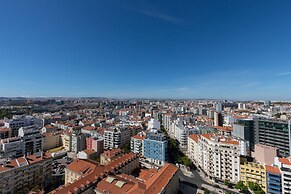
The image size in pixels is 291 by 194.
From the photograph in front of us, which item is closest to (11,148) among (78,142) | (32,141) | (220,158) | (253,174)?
(32,141)

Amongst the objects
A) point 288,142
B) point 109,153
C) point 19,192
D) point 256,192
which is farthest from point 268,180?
point 19,192

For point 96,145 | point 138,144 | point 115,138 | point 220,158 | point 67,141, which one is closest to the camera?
point 220,158

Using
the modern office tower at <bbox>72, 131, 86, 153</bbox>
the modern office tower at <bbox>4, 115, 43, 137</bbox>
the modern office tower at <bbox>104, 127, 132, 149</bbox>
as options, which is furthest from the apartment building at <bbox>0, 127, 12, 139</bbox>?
the modern office tower at <bbox>104, 127, 132, 149</bbox>

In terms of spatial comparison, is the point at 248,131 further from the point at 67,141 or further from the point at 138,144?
the point at 67,141

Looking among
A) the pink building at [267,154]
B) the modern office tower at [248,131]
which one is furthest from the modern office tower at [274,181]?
the modern office tower at [248,131]

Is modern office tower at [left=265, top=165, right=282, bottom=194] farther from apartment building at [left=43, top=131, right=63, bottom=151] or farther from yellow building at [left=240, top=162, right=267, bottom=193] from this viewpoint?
apartment building at [left=43, top=131, right=63, bottom=151]

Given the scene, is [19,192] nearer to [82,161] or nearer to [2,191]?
[2,191]
